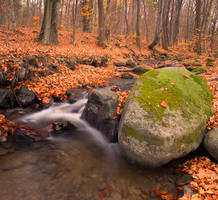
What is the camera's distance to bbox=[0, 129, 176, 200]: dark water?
9.08 feet

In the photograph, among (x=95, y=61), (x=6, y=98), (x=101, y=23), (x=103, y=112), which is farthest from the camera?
(x=101, y=23)

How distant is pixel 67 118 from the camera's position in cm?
552

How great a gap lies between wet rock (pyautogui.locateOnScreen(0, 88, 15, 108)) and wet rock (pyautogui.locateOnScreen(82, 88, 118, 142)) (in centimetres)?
263

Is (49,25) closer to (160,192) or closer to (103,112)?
(103,112)

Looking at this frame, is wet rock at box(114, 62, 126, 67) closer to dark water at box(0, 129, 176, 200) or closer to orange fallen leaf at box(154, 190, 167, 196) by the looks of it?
dark water at box(0, 129, 176, 200)

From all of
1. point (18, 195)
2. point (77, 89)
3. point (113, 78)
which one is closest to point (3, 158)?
point (18, 195)

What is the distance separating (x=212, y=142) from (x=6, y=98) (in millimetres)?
5971

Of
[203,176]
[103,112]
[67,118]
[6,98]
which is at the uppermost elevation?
[6,98]

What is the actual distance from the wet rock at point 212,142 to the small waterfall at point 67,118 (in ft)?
7.35

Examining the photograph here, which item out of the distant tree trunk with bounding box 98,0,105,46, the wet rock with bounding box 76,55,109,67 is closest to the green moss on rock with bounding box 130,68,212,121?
the wet rock with bounding box 76,55,109,67

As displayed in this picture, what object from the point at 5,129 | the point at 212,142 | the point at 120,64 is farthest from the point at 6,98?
the point at 120,64

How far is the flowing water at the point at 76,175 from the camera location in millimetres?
2775

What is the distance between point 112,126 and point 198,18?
19.1 meters

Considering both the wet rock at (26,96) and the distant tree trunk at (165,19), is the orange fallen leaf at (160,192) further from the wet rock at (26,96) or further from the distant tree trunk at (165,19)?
the distant tree trunk at (165,19)
